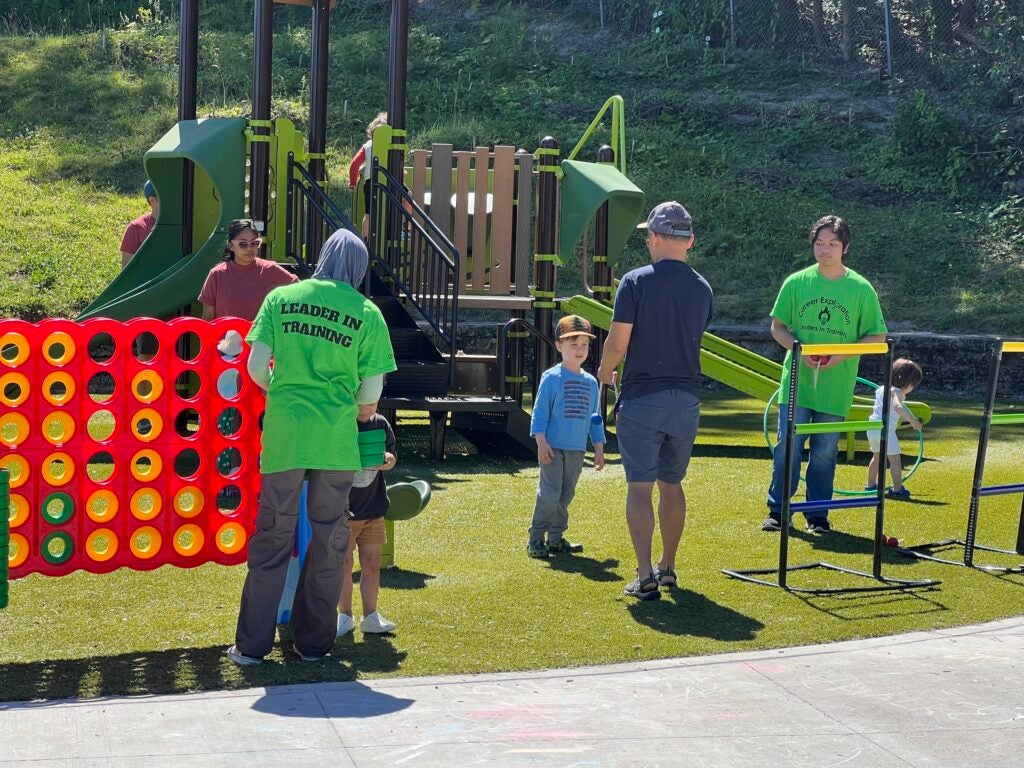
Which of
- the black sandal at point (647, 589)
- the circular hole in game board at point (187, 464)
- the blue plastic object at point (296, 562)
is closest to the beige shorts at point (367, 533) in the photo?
the blue plastic object at point (296, 562)

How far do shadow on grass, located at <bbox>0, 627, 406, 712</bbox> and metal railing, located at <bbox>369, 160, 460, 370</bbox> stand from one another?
17.3 ft

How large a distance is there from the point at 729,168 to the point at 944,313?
15.0 feet

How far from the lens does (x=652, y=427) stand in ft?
22.8

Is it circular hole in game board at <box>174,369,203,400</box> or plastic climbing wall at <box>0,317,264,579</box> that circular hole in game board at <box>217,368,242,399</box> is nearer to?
plastic climbing wall at <box>0,317,264,579</box>

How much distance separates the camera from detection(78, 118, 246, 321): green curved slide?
36.6 feet

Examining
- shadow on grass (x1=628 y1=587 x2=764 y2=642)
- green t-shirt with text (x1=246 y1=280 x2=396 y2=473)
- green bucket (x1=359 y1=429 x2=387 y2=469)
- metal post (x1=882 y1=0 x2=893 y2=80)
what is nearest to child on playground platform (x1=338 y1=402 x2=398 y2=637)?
green bucket (x1=359 y1=429 x2=387 y2=469)

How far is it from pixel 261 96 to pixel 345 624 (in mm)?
6148

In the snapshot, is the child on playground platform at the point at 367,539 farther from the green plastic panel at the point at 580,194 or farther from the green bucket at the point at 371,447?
the green plastic panel at the point at 580,194

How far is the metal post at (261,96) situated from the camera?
11.4m

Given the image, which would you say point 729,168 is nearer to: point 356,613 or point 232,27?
point 232,27

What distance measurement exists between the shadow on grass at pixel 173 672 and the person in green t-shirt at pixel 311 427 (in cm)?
10

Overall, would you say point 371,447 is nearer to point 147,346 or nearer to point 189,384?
point 189,384

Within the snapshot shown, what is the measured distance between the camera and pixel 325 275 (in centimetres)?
579

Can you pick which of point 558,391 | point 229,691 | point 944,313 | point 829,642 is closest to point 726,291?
point 944,313
